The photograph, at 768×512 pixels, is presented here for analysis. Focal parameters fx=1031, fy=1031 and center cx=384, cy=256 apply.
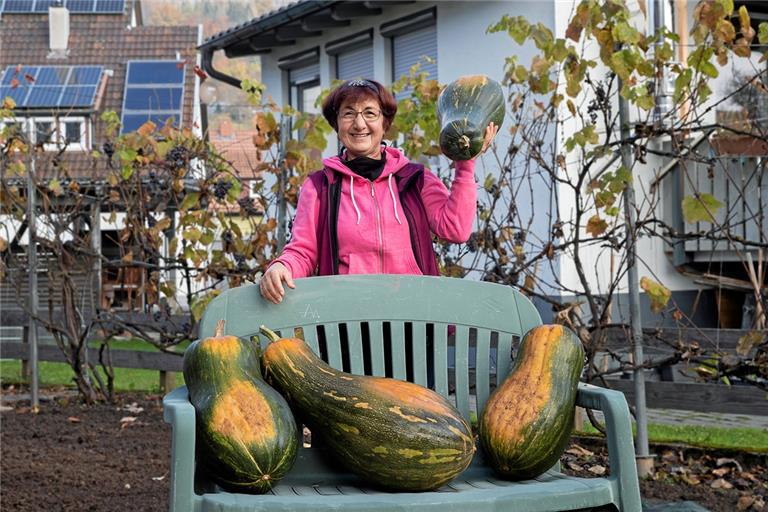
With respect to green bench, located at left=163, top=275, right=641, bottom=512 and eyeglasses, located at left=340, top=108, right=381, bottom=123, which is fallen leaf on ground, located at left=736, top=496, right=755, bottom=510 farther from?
eyeglasses, located at left=340, top=108, right=381, bottom=123

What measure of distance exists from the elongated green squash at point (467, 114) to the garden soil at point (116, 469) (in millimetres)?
2120

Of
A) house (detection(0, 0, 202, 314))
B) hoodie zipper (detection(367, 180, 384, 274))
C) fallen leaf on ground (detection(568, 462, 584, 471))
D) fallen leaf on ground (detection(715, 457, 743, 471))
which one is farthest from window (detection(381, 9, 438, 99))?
house (detection(0, 0, 202, 314))

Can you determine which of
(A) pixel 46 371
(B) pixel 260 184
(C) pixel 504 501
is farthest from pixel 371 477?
(A) pixel 46 371

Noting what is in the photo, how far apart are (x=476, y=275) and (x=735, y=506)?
5.25 meters

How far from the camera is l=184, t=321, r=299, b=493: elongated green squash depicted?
2.46m

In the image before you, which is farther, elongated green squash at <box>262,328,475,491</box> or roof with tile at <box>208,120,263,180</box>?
roof with tile at <box>208,120,263,180</box>

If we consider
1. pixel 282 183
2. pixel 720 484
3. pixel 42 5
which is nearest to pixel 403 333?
pixel 720 484

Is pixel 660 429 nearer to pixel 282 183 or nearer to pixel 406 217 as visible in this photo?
pixel 282 183

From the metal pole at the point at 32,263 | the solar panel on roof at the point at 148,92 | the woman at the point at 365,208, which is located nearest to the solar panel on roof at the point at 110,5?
the solar panel on roof at the point at 148,92

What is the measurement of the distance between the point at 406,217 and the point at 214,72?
13361 mm

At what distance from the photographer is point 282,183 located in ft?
19.7

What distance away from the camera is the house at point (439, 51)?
32.2 ft

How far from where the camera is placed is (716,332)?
545cm

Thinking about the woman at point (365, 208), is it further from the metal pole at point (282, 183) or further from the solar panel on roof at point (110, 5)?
the solar panel on roof at point (110, 5)
